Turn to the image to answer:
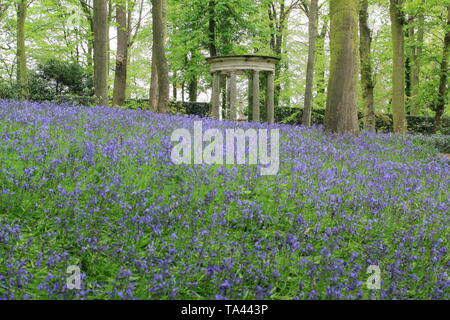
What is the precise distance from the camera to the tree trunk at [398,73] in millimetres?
15516

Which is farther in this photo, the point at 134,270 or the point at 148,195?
the point at 148,195

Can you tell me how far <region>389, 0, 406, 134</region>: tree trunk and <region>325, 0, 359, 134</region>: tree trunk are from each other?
20.0ft

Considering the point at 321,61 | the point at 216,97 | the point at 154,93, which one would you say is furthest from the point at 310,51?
the point at 321,61

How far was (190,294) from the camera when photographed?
304 cm

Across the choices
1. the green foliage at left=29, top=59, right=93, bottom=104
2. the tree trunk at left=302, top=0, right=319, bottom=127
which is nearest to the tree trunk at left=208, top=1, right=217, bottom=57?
the green foliage at left=29, top=59, right=93, bottom=104

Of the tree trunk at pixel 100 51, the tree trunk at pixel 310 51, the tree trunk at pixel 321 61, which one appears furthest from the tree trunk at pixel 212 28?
the tree trunk at pixel 321 61

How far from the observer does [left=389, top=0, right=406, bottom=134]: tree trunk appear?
50.9 feet

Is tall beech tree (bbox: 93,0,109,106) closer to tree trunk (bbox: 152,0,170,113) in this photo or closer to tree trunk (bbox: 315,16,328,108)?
tree trunk (bbox: 152,0,170,113)

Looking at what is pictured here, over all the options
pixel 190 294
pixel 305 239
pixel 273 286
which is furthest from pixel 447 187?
pixel 190 294

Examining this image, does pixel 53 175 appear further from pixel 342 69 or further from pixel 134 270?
pixel 342 69
